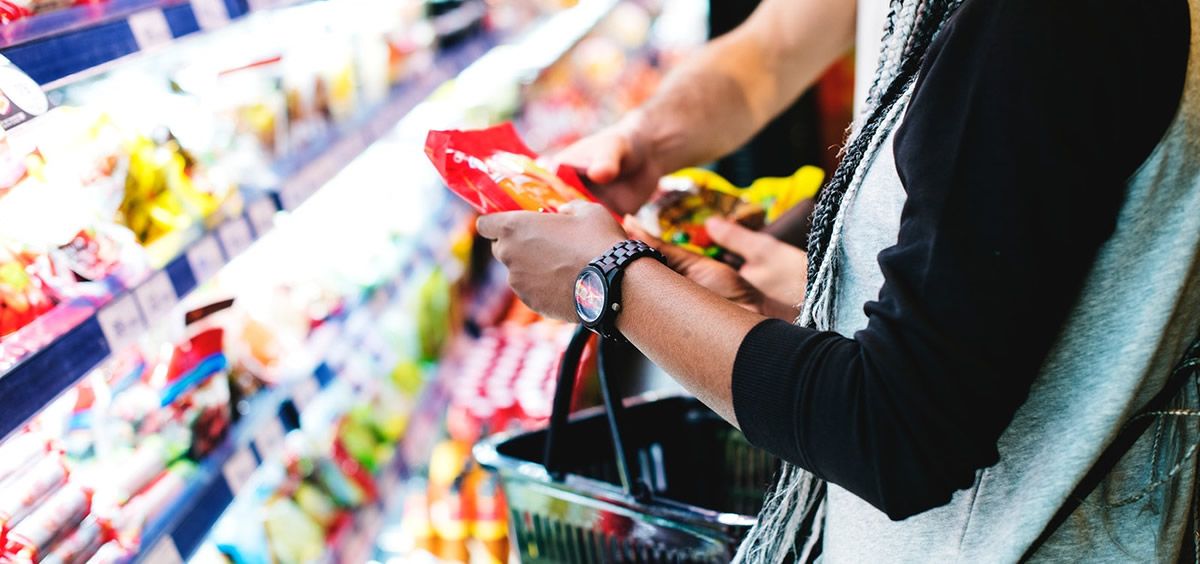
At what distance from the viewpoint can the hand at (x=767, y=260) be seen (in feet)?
4.08

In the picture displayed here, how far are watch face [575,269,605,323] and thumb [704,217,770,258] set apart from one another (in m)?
0.48

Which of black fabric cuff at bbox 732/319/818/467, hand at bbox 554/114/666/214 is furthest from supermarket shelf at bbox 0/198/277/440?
black fabric cuff at bbox 732/319/818/467

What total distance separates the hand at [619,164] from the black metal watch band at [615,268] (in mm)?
521

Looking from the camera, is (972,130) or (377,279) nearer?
(972,130)

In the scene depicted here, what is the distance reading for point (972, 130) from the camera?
0.62 m

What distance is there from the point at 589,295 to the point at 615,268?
0.04m

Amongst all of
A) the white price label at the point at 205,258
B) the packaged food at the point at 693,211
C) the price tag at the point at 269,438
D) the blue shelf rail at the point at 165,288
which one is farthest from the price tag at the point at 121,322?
the packaged food at the point at 693,211

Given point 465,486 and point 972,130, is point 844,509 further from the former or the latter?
point 465,486

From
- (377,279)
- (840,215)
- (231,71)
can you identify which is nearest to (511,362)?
(377,279)

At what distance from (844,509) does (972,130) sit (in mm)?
473

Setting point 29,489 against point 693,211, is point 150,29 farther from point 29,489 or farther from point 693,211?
point 693,211

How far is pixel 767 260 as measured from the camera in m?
1.27

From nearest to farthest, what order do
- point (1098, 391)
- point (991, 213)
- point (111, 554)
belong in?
1. point (991, 213)
2. point (1098, 391)
3. point (111, 554)

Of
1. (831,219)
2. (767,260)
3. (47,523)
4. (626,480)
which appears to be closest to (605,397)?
(626,480)
